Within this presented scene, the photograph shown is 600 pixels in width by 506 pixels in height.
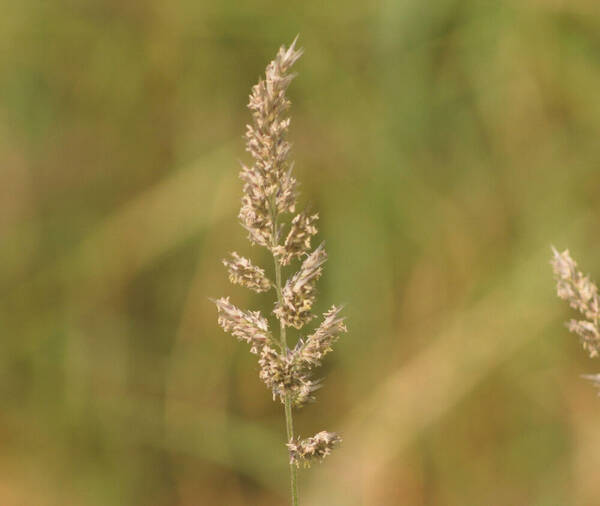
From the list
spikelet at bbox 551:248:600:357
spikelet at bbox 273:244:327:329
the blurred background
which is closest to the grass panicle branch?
spikelet at bbox 551:248:600:357

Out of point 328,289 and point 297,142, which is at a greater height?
point 297,142

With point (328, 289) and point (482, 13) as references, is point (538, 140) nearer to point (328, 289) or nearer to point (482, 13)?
point (482, 13)

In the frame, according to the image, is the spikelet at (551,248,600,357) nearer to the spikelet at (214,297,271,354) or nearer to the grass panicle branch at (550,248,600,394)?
the grass panicle branch at (550,248,600,394)

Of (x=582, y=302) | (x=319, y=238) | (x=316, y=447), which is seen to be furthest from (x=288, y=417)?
(x=319, y=238)

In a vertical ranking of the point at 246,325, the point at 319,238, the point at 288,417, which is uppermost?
the point at 319,238

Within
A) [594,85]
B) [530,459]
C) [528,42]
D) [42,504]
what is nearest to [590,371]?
[530,459]

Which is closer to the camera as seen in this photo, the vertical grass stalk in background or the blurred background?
the vertical grass stalk in background

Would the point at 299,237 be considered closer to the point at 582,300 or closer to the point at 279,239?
the point at 279,239

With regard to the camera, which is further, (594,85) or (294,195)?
(594,85)
